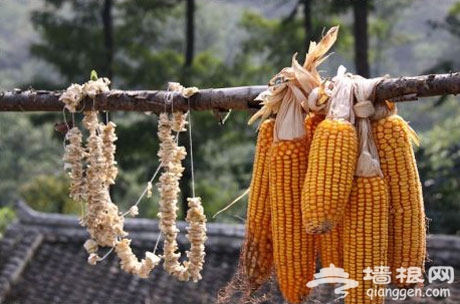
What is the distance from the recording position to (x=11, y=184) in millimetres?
29812

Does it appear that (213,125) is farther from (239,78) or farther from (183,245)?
(183,245)

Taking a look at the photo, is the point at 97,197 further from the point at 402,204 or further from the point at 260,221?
the point at 402,204

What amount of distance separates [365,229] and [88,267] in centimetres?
688

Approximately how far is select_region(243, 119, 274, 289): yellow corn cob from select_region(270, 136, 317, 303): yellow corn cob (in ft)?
0.29

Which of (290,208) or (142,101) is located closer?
(290,208)

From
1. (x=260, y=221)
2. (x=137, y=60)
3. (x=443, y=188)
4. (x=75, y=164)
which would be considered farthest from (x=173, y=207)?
(x=137, y=60)

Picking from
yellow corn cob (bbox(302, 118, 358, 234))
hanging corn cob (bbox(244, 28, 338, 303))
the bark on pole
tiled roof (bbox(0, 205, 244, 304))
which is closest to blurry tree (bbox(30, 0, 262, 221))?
A: tiled roof (bbox(0, 205, 244, 304))

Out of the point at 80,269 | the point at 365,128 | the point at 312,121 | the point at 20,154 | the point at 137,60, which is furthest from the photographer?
the point at 20,154

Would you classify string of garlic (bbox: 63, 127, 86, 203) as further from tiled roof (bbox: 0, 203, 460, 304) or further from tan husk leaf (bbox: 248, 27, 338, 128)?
tiled roof (bbox: 0, 203, 460, 304)

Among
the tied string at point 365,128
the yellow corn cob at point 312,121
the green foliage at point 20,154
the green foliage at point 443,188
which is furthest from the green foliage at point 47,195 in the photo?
the tied string at point 365,128

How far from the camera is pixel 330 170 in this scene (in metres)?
2.42

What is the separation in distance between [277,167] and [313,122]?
0.21 m

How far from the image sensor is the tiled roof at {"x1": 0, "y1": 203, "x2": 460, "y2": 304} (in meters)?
8.40

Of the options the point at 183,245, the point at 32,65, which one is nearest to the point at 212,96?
the point at 183,245
